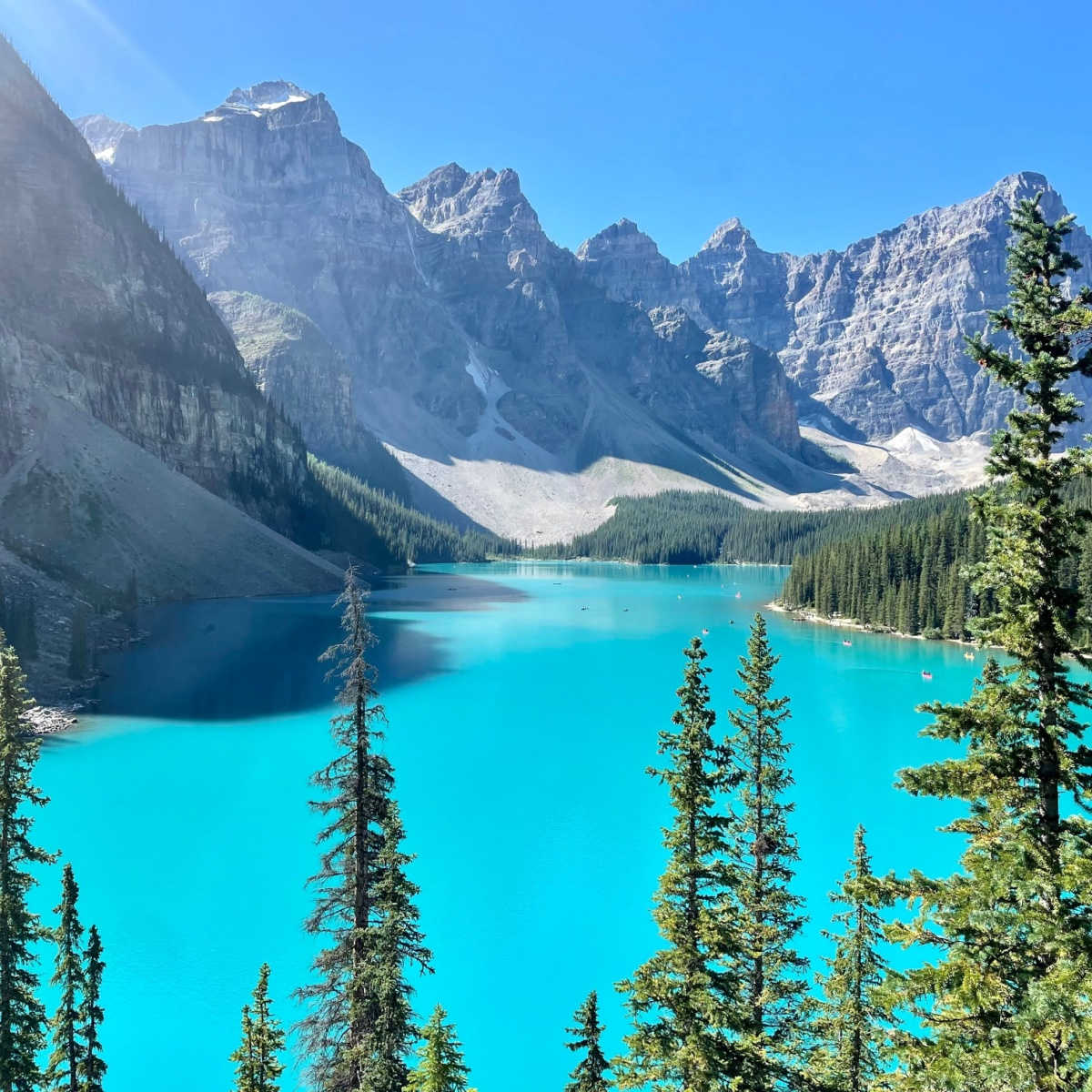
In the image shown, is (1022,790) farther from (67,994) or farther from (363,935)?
(67,994)

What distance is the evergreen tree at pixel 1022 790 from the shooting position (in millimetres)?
7355

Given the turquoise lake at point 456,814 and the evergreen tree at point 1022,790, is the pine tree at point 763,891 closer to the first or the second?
the evergreen tree at point 1022,790

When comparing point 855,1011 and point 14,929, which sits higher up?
point 14,929

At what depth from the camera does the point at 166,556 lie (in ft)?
377

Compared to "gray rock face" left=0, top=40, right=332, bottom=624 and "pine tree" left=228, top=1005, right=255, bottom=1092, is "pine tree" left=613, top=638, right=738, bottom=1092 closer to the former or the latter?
"pine tree" left=228, top=1005, right=255, bottom=1092

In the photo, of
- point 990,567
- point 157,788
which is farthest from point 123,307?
point 990,567

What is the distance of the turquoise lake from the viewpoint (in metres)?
24.7

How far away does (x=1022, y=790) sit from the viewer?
838 cm

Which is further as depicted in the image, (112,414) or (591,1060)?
(112,414)

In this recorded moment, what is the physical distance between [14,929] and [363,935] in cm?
695

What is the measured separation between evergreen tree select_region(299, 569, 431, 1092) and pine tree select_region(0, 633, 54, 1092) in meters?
5.22

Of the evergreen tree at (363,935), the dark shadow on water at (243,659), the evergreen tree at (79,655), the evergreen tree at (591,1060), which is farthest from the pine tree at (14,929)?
the evergreen tree at (79,655)

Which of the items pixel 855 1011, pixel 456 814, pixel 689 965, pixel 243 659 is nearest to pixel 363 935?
pixel 689 965

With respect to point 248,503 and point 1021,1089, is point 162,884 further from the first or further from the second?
point 248,503
